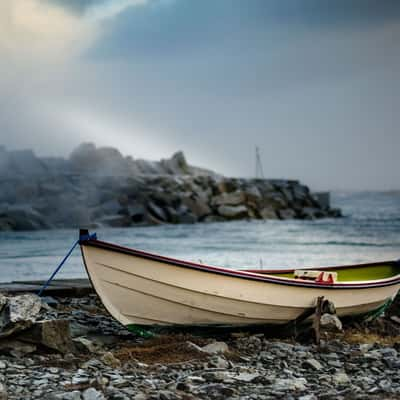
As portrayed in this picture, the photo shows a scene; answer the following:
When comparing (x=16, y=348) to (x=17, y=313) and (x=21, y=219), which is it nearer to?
(x=17, y=313)

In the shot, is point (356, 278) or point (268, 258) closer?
point (356, 278)

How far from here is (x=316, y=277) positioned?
9.44 m

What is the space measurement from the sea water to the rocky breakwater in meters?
1.88

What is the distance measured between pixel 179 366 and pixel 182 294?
1.19 metres

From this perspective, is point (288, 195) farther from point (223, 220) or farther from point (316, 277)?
point (316, 277)

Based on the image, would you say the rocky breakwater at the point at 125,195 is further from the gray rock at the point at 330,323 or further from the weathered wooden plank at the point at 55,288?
the gray rock at the point at 330,323

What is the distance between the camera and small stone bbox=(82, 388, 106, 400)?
5.41 m

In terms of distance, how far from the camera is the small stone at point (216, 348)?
7294 mm

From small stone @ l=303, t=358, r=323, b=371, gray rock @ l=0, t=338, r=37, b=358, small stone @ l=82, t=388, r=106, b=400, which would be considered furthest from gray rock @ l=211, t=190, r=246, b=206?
small stone @ l=82, t=388, r=106, b=400

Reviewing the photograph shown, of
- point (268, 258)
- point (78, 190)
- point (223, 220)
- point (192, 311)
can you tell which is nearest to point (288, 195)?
point (223, 220)

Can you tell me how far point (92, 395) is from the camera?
17.9 feet

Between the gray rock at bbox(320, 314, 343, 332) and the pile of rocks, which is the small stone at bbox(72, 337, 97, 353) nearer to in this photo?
the pile of rocks

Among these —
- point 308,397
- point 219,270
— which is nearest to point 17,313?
point 219,270

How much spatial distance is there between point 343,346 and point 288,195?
149 ft
